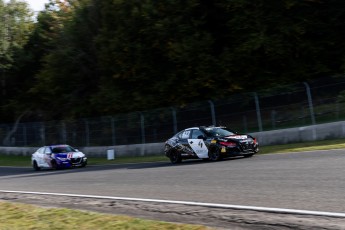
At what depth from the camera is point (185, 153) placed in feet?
72.6

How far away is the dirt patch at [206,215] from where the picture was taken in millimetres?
7645

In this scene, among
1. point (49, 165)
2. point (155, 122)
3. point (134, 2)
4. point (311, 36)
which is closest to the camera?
point (49, 165)

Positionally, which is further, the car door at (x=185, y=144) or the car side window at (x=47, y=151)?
the car side window at (x=47, y=151)

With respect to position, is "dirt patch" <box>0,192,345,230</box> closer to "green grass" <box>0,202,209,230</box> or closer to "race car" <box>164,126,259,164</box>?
"green grass" <box>0,202,209,230</box>

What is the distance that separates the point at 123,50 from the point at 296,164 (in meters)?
24.8

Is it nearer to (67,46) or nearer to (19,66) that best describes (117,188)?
(67,46)

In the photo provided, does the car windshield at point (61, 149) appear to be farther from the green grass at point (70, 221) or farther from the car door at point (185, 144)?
the green grass at point (70, 221)

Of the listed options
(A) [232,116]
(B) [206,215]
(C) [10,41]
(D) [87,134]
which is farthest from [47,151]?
(C) [10,41]

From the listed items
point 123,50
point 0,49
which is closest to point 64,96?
point 123,50

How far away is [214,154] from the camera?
20.7 m

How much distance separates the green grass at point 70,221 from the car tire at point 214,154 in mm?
10901

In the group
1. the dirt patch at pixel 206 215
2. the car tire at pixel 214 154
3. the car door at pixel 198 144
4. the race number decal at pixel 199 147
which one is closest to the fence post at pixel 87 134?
the car door at pixel 198 144

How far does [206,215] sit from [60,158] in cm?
1882

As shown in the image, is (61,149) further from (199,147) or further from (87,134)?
(199,147)
